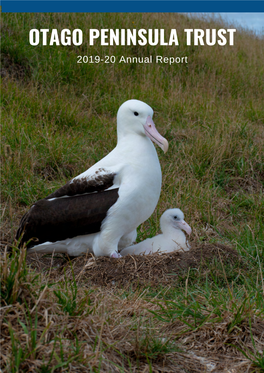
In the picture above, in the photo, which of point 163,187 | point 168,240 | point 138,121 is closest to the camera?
point 138,121

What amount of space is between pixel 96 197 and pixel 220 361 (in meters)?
1.67

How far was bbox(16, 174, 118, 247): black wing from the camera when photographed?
11.4 ft

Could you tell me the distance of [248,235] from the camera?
12.8 feet

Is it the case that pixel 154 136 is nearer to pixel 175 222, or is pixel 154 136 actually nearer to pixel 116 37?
pixel 175 222

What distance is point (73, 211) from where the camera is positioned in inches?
138

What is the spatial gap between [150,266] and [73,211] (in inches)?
29.2

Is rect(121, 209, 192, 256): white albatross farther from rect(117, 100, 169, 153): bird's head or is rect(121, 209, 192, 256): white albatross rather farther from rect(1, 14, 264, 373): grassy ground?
rect(117, 100, 169, 153): bird's head

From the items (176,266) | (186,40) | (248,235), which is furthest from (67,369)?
(186,40)

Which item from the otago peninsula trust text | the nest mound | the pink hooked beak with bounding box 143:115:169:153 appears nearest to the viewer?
the nest mound

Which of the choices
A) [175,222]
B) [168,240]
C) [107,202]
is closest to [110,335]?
[107,202]

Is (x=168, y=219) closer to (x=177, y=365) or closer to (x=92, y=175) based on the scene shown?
(x=92, y=175)

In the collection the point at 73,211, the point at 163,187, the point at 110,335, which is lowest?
the point at 110,335

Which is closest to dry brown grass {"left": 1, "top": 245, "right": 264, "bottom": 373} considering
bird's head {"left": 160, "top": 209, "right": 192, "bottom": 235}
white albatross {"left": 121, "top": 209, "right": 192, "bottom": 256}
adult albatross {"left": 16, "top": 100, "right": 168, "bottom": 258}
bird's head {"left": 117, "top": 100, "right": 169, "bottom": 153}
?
adult albatross {"left": 16, "top": 100, "right": 168, "bottom": 258}

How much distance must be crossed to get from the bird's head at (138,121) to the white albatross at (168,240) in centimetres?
69
